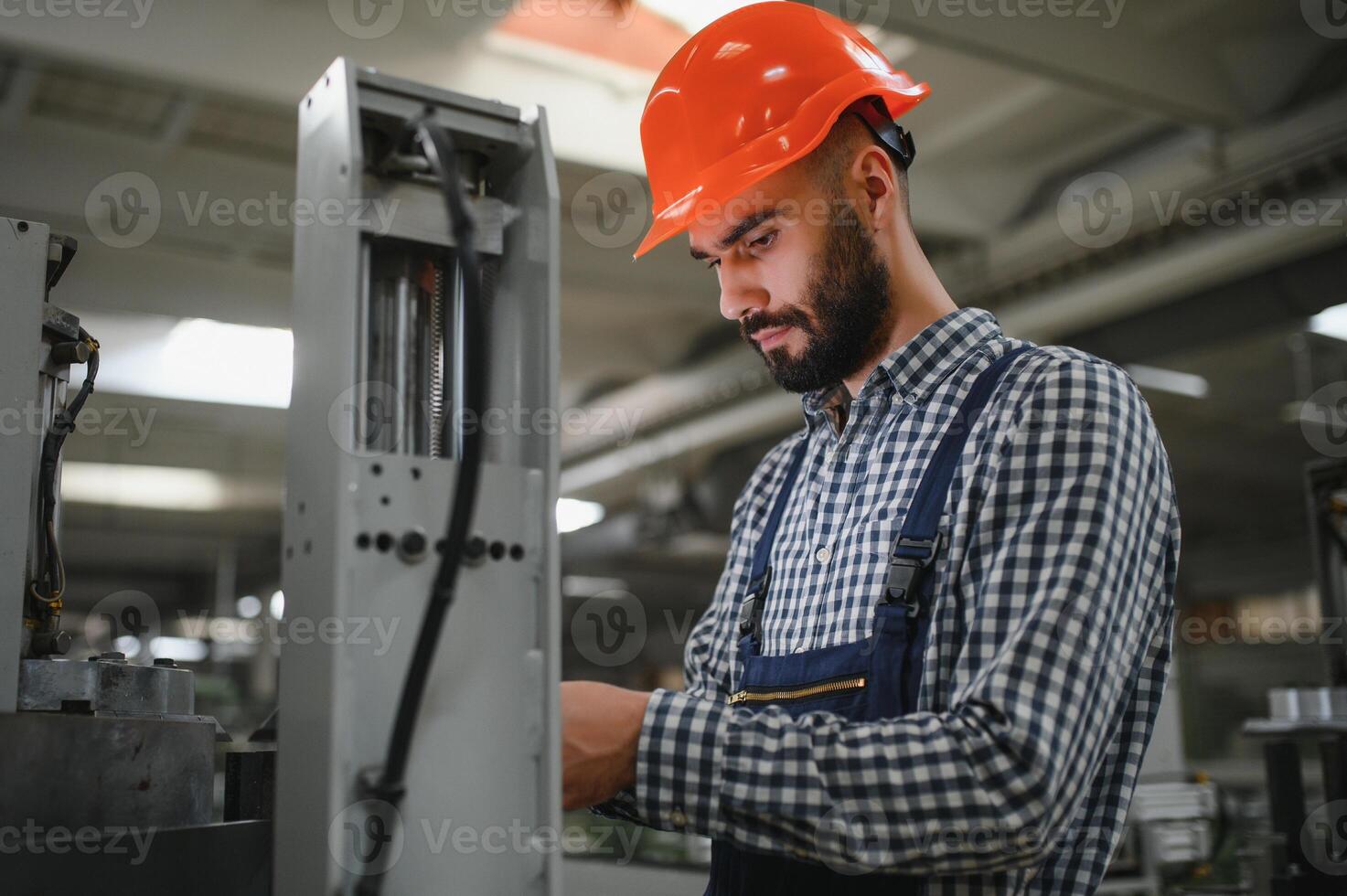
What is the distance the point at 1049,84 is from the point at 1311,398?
8.49ft

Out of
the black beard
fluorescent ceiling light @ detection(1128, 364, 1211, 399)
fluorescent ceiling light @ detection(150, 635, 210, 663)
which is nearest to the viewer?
the black beard

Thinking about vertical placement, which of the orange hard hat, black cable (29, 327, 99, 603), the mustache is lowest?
black cable (29, 327, 99, 603)

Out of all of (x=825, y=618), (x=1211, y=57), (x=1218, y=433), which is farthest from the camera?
(x=1218, y=433)

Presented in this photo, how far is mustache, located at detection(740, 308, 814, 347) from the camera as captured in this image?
1.35 meters

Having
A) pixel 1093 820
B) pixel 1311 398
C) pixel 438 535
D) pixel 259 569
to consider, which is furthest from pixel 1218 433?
pixel 259 569

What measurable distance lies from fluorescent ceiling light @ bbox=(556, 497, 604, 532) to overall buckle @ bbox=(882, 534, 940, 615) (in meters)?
7.64

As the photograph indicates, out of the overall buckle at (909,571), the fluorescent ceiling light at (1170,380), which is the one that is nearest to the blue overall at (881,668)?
the overall buckle at (909,571)

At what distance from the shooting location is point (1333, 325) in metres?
4.83

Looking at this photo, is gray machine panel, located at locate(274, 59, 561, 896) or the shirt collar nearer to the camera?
gray machine panel, located at locate(274, 59, 561, 896)

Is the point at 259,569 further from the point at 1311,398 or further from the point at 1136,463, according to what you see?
the point at 1136,463

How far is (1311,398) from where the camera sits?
559 cm

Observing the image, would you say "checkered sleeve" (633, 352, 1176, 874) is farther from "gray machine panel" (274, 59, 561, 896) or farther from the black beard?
the black beard

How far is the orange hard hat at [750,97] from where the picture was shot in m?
1.37

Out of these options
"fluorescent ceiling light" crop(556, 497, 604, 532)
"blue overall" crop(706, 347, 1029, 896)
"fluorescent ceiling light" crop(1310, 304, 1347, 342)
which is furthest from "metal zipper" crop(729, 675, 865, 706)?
"fluorescent ceiling light" crop(556, 497, 604, 532)
